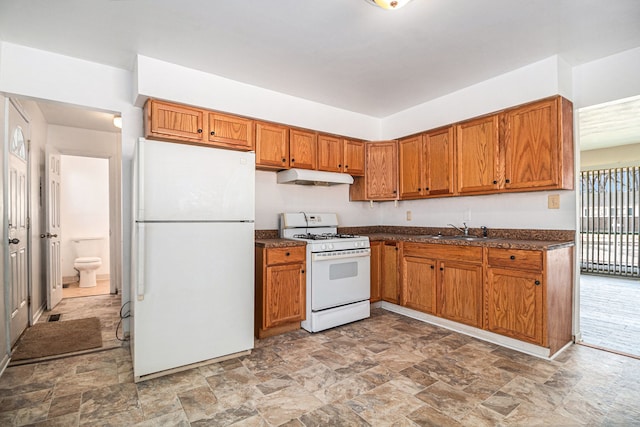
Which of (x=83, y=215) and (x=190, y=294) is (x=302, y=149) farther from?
(x=83, y=215)

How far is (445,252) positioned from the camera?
10.5 ft

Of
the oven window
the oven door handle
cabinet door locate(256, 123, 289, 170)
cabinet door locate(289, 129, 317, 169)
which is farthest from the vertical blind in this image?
cabinet door locate(256, 123, 289, 170)

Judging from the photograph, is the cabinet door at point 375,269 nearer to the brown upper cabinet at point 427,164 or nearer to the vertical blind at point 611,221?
the brown upper cabinet at point 427,164

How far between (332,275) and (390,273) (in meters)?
0.86

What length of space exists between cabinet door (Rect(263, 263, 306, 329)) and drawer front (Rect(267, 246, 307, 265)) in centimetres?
5

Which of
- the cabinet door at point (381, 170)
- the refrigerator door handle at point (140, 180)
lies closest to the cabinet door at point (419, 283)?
the cabinet door at point (381, 170)

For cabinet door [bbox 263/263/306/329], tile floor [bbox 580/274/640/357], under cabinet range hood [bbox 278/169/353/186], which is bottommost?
tile floor [bbox 580/274/640/357]

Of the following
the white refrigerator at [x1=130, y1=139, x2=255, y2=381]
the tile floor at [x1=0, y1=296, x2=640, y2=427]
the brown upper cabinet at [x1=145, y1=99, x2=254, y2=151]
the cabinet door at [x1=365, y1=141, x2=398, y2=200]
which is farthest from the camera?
the cabinet door at [x1=365, y1=141, x2=398, y2=200]

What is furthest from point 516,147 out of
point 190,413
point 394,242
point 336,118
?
point 190,413

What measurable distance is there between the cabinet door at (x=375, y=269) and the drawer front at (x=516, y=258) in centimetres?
131

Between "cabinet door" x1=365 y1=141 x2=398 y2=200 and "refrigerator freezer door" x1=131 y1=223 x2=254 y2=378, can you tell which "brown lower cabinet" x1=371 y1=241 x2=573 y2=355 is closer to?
"cabinet door" x1=365 y1=141 x2=398 y2=200

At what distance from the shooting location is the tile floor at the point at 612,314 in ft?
9.43

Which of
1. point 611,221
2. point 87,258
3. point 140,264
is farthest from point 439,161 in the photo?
point 87,258

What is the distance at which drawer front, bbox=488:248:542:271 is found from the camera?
2.55 m
